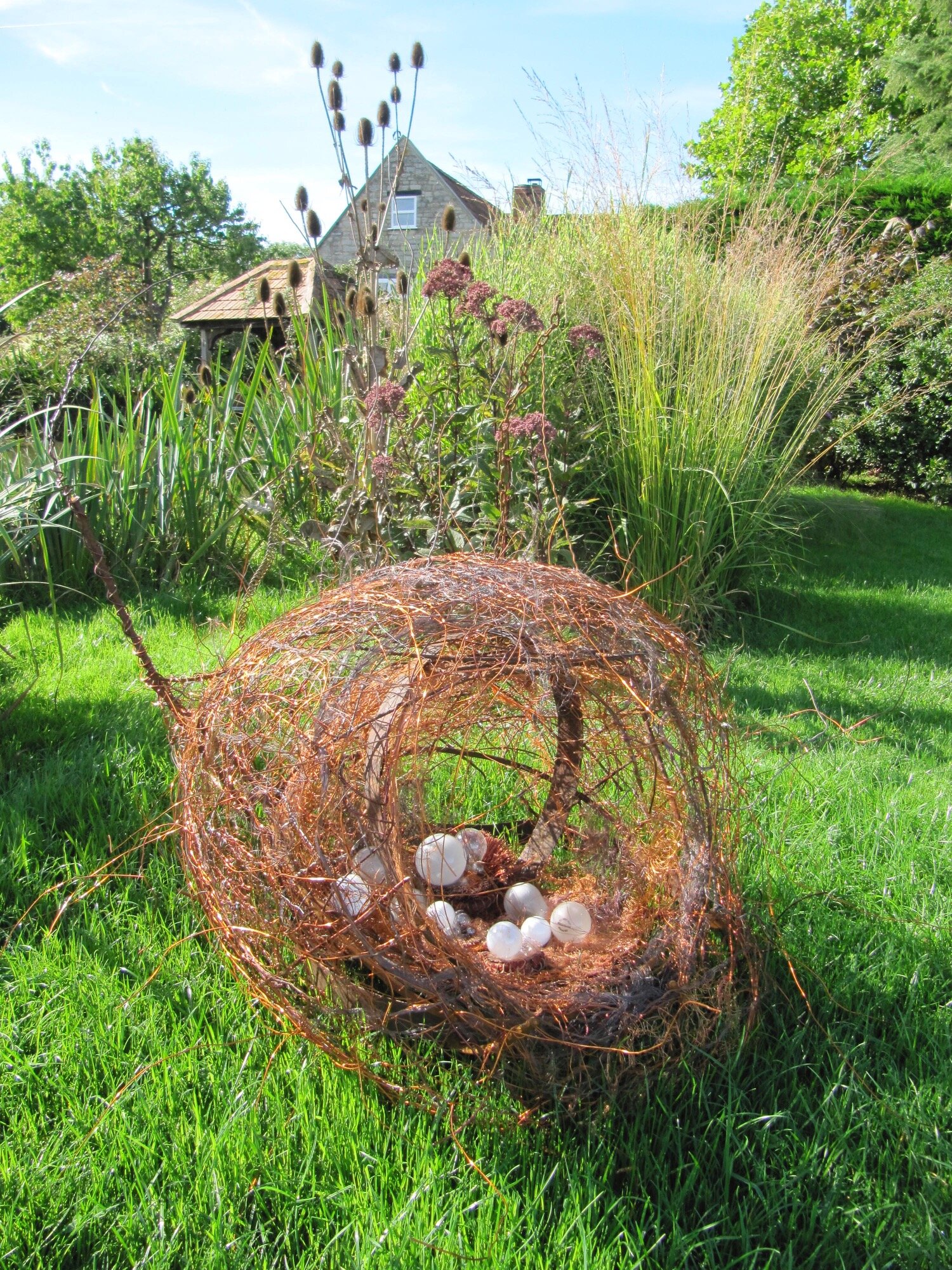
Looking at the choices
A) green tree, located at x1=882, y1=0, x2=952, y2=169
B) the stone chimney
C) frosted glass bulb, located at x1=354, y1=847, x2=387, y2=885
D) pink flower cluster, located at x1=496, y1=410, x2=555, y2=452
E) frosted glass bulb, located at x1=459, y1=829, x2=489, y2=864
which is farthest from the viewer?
green tree, located at x1=882, y1=0, x2=952, y2=169

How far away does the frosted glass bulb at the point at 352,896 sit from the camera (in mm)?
1224

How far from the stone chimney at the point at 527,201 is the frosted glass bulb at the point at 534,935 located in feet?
13.4

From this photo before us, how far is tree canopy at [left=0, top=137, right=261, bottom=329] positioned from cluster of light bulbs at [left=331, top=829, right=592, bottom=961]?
1443 inches

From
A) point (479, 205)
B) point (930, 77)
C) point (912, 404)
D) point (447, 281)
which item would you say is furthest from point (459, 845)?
point (930, 77)

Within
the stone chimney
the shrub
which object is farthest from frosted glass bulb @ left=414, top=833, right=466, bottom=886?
the shrub

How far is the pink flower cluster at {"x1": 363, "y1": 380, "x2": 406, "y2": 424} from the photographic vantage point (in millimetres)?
2512

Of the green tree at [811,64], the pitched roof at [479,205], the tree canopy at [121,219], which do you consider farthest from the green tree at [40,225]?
the pitched roof at [479,205]

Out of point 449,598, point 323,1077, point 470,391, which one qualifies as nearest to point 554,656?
point 449,598

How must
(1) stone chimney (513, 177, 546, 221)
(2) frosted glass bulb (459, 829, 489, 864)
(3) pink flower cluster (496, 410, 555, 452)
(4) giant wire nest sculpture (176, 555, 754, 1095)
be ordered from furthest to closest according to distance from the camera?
(1) stone chimney (513, 177, 546, 221) < (3) pink flower cluster (496, 410, 555, 452) < (2) frosted glass bulb (459, 829, 489, 864) < (4) giant wire nest sculpture (176, 555, 754, 1095)

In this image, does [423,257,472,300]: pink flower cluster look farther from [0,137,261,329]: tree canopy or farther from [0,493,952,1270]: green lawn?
[0,137,261,329]: tree canopy

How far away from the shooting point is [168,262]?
40.4 meters

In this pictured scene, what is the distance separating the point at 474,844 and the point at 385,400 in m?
1.39

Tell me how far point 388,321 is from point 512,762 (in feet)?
10.5

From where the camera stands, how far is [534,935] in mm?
1451
